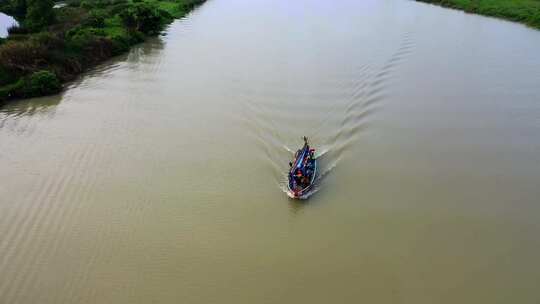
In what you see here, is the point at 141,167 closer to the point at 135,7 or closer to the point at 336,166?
the point at 336,166

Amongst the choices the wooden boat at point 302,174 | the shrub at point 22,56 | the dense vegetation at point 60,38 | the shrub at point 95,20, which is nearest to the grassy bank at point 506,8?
the dense vegetation at point 60,38

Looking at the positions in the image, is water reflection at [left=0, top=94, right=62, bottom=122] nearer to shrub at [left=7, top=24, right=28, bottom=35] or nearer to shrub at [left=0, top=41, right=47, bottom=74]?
shrub at [left=0, top=41, right=47, bottom=74]

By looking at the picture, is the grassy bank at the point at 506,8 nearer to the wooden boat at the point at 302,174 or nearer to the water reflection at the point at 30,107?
the wooden boat at the point at 302,174

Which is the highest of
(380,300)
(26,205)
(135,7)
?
(135,7)

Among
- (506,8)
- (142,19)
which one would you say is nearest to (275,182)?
(142,19)

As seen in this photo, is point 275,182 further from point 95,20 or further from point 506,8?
point 506,8

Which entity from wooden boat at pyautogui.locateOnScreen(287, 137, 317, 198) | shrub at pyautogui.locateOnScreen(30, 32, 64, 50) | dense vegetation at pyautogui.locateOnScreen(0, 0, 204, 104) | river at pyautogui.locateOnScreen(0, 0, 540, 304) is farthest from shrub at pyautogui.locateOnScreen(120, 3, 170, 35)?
wooden boat at pyautogui.locateOnScreen(287, 137, 317, 198)

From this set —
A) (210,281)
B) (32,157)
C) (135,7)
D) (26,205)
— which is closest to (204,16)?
(135,7)
